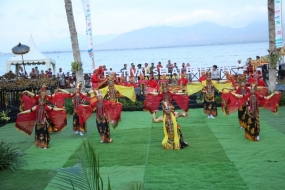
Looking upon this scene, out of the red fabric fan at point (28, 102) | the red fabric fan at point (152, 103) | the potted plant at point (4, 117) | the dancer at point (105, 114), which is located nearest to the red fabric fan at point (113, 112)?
the dancer at point (105, 114)

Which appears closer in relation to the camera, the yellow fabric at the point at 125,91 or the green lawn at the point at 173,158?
the green lawn at the point at 173,158

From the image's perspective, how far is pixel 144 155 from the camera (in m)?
9.73

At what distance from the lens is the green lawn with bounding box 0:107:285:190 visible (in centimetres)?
773

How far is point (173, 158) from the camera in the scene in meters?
9.32

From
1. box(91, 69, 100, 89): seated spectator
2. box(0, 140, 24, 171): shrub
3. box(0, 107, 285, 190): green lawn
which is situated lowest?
box(0, 107, 285, 190): green lawn

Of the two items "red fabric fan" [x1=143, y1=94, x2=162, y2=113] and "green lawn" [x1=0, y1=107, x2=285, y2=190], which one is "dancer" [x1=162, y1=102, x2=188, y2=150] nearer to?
"green lawn" [x1=0, y1=107, x2=285, y2=190]

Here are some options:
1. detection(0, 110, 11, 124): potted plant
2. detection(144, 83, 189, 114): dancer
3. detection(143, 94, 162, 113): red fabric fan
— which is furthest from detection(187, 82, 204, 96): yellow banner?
detection(0, 110, 11, 124): potted plant

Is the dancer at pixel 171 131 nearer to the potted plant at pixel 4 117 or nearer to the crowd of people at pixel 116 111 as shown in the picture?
the crowd of people at pixel 116 111

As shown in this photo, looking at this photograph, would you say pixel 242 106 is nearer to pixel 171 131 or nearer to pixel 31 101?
pixel 171 131

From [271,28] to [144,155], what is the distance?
9.67 metres

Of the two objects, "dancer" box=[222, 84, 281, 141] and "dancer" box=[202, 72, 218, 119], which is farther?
"dancer" box=[202, 72, 218, 119]

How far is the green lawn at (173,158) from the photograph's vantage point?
7729 mm

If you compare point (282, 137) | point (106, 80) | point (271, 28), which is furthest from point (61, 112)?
point (271, 28)

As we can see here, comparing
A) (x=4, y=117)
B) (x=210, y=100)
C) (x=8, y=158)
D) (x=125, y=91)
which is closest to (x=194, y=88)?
(x=210, y=100)
